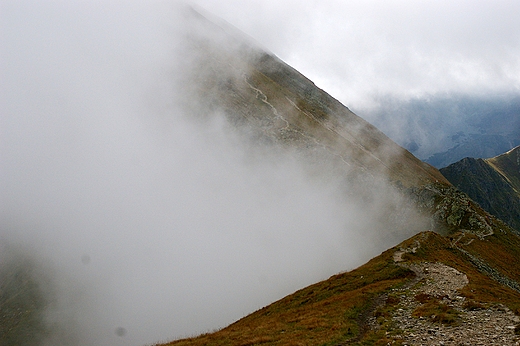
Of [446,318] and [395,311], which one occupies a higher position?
[395,311]

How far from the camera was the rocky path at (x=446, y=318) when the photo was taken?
65.4 feet

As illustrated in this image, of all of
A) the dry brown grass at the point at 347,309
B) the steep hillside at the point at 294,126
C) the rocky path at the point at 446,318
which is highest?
the steep hillside at the point at 294,126

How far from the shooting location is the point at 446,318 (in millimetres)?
23609

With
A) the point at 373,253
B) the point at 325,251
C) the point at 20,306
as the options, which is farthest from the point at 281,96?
the point at 20,306

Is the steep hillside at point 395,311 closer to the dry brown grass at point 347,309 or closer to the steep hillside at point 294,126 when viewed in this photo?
the dry brown grass at point 347,309

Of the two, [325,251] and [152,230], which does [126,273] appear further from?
[325,251]

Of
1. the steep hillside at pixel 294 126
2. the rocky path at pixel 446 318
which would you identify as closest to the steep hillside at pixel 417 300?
the rocky path at pixel 446 318

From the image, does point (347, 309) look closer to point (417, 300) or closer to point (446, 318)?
point (417, 300)

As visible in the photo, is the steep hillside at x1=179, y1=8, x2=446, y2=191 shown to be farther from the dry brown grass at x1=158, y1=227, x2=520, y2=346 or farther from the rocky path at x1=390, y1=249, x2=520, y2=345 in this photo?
the rocky path at x1=390, y1=249, x2=520, y2=345

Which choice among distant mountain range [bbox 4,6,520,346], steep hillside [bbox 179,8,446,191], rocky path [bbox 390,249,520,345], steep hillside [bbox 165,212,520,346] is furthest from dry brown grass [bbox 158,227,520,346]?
steep hillside [bbox 179,8,446,191]

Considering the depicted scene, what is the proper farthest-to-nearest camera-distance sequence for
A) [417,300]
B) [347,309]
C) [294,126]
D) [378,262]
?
[294,126] → [378,262] → [347,309] → [417,300]

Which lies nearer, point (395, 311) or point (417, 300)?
point (395, 311)

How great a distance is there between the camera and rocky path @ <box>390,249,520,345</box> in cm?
1992

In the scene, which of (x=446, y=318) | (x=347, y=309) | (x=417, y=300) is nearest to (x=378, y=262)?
(x=417, y=300)
